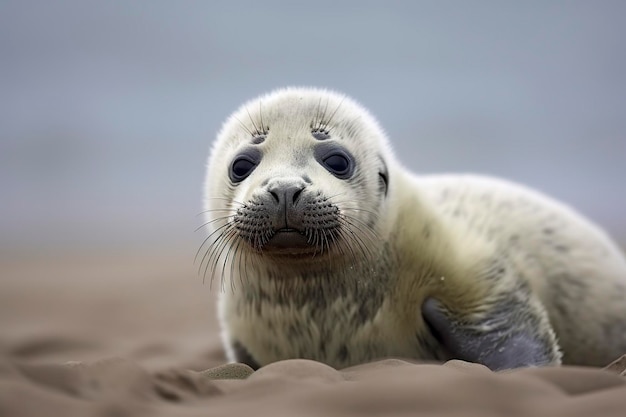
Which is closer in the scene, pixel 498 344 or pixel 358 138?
pixel 498 344

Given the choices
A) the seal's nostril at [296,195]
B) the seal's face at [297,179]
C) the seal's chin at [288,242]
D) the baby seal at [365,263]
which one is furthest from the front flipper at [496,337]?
the seal's nostril at [296,195]

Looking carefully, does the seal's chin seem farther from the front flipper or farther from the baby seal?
the front flipper

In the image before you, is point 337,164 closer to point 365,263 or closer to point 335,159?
point 335,159

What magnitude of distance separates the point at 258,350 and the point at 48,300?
11.0ft

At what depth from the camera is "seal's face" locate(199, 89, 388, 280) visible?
2.46 m

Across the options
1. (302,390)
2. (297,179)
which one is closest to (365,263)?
(297,179)

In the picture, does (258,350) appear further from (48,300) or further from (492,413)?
(48,300)

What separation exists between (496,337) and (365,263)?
48 centimetres

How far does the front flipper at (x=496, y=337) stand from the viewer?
2.63 m

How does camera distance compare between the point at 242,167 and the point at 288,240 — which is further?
the point at 242,167

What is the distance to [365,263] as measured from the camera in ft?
9.06

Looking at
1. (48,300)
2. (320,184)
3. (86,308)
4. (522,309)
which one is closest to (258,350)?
(320,184)

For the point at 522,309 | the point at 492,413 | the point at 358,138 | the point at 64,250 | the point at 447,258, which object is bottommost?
the point at 492,413

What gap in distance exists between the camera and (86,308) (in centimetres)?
517
